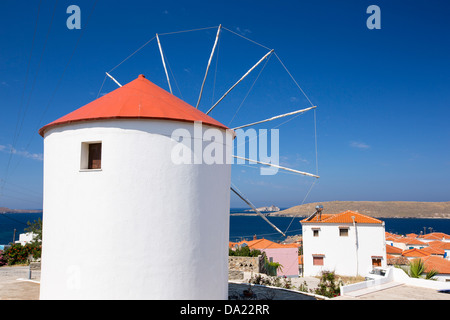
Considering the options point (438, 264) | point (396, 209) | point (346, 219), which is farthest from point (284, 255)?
point (396, 209)

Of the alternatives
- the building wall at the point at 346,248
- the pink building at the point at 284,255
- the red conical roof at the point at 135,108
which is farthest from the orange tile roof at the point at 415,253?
the red conical roof at the point at 135,108

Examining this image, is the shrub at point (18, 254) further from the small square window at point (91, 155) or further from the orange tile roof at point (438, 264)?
the orange tile roof at point (438, 264)

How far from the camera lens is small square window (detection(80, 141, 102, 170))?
23.9ft

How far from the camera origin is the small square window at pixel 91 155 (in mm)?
7285

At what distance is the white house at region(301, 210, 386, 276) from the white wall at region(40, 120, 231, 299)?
22.4 metres

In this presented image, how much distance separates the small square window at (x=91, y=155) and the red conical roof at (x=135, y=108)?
0.54 meters

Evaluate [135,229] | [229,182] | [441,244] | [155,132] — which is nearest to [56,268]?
Result: [135,229]

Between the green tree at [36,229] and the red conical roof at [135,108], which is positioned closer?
the red conical roof at [135,108]

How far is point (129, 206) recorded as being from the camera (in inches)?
272

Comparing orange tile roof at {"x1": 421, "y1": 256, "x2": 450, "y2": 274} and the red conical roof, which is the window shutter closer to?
the red conical roof

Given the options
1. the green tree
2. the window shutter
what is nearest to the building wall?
the green tree

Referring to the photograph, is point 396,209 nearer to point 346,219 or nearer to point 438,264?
point 438,264
